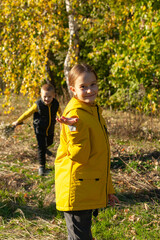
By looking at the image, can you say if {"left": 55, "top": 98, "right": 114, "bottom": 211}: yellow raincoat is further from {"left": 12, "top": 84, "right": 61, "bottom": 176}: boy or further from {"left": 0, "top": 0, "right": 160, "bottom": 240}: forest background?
{"left": 12, "top": 84, "right": 61, "bottom": 176}: boy

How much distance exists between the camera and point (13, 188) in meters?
4.18

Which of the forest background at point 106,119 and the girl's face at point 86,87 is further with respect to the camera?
the forest background at point 106,119

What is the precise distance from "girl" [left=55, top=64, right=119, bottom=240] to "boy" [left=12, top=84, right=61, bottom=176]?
88.3 inches

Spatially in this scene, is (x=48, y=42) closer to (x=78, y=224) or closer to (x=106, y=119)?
(x=106, y=119)

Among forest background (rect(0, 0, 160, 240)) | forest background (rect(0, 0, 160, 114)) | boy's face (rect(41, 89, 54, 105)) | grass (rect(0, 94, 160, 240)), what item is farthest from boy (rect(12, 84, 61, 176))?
forest background (rect(0, 0, 160, 114))

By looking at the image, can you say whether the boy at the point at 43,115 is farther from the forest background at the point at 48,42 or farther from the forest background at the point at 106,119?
the forest background at the point at 48,42

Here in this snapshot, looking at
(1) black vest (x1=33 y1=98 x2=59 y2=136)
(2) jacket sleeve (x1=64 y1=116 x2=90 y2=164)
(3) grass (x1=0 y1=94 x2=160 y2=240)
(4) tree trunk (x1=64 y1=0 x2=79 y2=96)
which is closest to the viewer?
(2) jacket sleeve (x1=64 y1=116 x2=90 y2=164)

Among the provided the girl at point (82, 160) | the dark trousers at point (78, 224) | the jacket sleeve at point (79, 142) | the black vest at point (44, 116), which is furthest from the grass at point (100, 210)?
the jacket sleeve at point (79, 142)

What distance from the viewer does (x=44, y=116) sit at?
4.53 meters

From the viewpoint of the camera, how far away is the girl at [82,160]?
6.27 feet

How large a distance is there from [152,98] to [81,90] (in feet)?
18.8

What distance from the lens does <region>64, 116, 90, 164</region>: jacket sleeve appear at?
73.7 inches

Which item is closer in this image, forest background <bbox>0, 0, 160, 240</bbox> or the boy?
forest background <bbox>0, 0, 160, 240</bbox>

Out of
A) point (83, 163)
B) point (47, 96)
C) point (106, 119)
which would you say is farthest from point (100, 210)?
point (106, 119)
